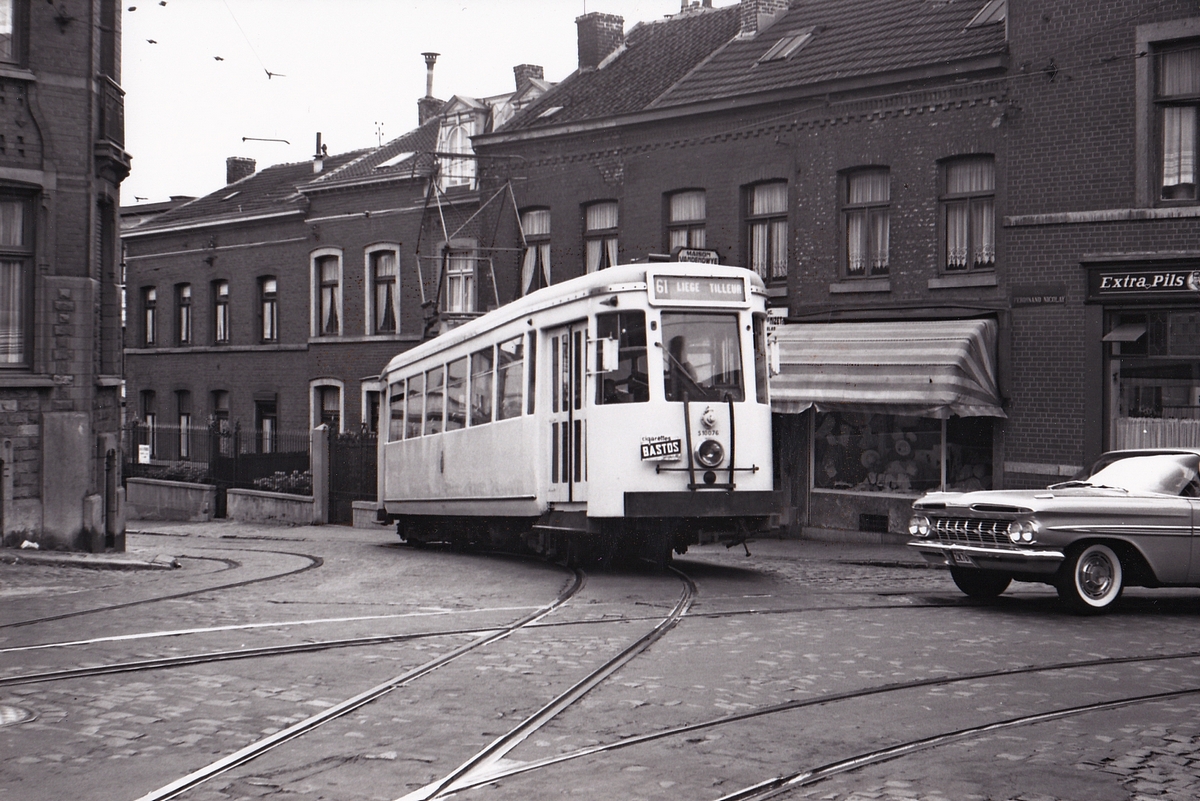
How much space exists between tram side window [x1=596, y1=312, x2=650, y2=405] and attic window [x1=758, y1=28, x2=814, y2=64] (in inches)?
491

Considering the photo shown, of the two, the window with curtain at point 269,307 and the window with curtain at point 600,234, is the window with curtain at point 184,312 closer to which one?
the window with curtain at point 269,307

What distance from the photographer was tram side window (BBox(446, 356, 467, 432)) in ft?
61.2

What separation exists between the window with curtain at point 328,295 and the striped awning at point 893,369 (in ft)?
56.4

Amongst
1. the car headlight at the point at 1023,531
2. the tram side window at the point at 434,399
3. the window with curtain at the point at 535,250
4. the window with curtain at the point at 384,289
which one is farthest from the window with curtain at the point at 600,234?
the car headlight at the point at 1023,531

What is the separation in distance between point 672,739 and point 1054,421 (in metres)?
14.8

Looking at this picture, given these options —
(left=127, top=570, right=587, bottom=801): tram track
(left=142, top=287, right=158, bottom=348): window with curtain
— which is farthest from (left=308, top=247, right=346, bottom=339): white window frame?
(left=127, top=570, right=587, bottom=801): tram track

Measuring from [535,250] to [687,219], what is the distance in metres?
4.46

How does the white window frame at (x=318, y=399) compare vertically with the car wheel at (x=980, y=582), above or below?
above

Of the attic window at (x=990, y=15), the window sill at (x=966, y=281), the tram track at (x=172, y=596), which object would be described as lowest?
the tram track at (x=172, y=596)

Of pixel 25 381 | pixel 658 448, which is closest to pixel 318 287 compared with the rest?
pixel 25 381

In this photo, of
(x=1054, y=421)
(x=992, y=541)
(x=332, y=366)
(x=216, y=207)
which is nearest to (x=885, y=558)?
(x=1054, y=421)

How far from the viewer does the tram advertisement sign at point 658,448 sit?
14539mm

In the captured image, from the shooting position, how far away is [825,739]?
702cm

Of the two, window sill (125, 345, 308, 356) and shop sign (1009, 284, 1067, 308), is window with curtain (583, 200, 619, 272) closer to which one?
shop sign (1009, 284, 1067, 308)
